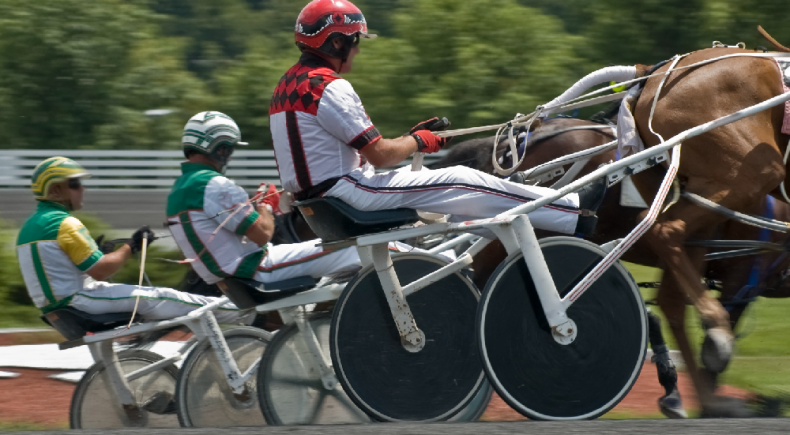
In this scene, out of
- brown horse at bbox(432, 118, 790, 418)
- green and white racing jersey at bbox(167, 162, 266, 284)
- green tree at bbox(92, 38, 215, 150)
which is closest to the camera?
green and white racing jersey at bbox(167, 162, 266, 284)

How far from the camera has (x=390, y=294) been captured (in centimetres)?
436

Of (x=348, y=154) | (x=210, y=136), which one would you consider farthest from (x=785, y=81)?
(x=210, y=136)

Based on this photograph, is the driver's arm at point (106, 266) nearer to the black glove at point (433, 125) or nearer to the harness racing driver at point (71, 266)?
the harness racing driver at point (71, 266)

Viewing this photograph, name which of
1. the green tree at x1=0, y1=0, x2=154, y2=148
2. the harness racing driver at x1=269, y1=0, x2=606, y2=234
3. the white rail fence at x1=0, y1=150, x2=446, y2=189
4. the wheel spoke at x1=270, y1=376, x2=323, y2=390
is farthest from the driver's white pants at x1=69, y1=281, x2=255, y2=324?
the green tree at x1=0, y1=0, x2=154, y2=148

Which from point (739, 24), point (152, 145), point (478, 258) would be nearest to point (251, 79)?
point (152, 145)

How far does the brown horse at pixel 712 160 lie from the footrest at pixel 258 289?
6.07 feet

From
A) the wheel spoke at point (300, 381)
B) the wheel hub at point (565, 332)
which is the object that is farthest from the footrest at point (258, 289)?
the wheel hub at point (565, 332)

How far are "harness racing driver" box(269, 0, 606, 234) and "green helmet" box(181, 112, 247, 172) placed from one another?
900 millimetres

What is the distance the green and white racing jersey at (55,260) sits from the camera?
4988 mm

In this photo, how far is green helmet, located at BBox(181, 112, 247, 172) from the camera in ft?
17.0

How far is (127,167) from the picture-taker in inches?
787

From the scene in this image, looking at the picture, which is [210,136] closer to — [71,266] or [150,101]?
[71,266]

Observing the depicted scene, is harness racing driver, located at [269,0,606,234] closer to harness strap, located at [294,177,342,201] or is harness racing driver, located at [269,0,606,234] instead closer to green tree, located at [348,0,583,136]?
harness strap, located at [294,177,342,201]

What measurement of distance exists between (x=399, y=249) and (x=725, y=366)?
5.64 feet
